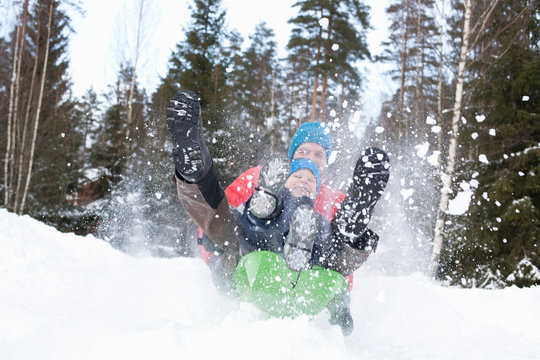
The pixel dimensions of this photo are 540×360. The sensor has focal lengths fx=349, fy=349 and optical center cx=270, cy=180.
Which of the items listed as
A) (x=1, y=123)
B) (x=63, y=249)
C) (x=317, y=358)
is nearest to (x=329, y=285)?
(x=317, y=358)

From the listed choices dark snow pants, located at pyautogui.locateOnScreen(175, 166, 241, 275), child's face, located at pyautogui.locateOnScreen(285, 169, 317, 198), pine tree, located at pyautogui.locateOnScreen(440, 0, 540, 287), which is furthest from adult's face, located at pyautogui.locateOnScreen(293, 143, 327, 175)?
pine tree, located at pyautogui.locateOnScreen(440, 0, 540, 287)

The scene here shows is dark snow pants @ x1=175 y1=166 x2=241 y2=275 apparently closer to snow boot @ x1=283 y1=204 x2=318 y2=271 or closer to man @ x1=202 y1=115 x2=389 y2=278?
man @ x1=202 y1=115 x2=389 y2=278

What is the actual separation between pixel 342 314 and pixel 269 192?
0.90m

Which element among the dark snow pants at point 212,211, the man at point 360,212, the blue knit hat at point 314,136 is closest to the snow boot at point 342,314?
the man at point 360,212

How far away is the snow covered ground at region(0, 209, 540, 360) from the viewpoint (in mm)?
1540

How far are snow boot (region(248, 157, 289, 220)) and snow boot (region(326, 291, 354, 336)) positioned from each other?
69 cm

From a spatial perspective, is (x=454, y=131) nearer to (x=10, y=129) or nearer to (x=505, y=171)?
(x=505, y=171)

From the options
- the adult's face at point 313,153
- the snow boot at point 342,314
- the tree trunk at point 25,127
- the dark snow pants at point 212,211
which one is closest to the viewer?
the dark snow pants at point 212,211

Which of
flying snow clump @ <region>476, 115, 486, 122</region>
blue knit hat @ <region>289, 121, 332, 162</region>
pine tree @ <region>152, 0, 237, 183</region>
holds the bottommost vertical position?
blue knit hat @ <region>289, 121, 332, 162</region>

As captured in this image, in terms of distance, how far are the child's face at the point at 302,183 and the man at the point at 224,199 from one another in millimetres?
412

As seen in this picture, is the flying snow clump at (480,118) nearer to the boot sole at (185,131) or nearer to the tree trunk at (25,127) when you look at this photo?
the boot sole at (185,131)

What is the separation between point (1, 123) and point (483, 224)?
39.6 ft

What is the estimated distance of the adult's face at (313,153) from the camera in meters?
3.10

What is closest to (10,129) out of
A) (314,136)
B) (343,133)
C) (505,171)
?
(343,133)
